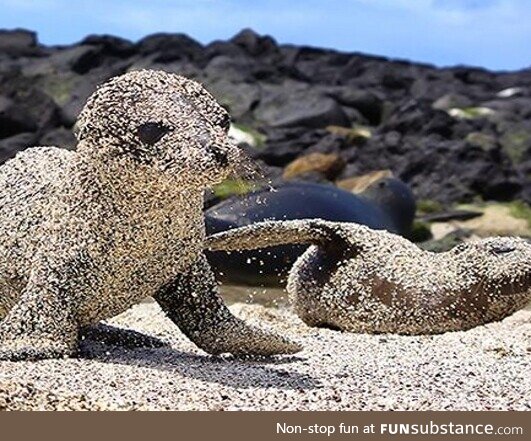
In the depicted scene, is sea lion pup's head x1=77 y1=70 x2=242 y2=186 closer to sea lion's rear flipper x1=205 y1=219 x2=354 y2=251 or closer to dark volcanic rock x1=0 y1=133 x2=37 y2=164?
sea lion's rear flipper x1=205 y1=219 x2=354 y2=251

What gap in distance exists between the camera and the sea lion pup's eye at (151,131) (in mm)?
4377

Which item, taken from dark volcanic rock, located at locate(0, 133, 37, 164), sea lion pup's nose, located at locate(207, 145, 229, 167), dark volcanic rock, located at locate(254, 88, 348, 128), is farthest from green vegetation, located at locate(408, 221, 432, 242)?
dark volcanic rock, located at locate(254, 88, 348, 128)

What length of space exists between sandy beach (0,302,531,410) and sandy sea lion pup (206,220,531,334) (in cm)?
33

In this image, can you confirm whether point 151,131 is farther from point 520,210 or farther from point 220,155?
point 520,210

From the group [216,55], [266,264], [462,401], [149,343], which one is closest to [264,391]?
[462,401]

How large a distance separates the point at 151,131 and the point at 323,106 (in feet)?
78.3

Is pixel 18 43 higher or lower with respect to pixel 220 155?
higher

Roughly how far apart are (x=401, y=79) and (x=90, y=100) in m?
39.5

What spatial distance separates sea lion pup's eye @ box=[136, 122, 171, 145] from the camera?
172 inches

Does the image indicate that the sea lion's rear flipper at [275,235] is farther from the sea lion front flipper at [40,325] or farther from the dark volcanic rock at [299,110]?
the dark volcanic rock at [299,110]

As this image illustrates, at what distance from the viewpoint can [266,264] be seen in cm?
873

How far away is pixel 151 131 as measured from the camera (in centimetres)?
439

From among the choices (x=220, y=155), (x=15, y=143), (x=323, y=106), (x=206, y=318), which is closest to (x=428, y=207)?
(x=15, y=143)
